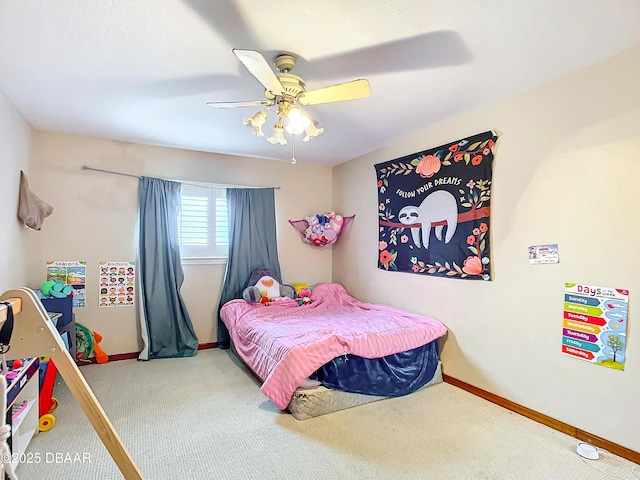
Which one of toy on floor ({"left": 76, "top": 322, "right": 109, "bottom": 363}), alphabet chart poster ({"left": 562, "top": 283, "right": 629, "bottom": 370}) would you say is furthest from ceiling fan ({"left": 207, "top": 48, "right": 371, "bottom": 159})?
toy on floor ({"left": 76, "top": 322, "right": 109, "bottom": 363})

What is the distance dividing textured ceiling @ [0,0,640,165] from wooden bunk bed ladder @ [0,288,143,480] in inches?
54.2

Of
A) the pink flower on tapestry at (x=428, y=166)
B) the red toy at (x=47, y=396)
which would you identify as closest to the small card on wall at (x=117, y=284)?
the red toy at (x=47, y=396)

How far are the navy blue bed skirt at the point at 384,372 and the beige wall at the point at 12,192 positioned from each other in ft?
8.15

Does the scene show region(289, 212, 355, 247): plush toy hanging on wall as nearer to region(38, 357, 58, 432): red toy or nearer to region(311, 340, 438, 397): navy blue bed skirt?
region(311, 340, 438, 397): navy blue bed skirt

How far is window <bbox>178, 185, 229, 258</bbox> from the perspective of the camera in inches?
158

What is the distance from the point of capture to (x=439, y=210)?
317cm

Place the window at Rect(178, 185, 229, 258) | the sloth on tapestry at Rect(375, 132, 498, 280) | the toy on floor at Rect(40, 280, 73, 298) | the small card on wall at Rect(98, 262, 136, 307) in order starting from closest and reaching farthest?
A: 1. the sloth on tapestry at Rect(375, 132, 498, 280)
2. the toy on floor at Rect(40, 280, 73, 298)
3. the small card on wall at Rect(98, 262, 136, 307)
4. the window at Rect(178, 185, 229, 258)

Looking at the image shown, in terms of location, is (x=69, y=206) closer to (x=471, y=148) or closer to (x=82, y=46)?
(x=82, y=46)

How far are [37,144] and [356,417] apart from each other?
12.5 ft

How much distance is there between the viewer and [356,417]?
2486 millimetres

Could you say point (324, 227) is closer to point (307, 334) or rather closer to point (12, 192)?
point (307, 334)

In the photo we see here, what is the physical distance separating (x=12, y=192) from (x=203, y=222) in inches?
68.5

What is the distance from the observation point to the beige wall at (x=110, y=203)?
3451 mm

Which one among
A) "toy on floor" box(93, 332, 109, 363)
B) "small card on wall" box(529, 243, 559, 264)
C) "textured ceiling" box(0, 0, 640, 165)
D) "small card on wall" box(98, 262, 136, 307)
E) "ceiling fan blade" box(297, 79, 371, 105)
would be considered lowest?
"toy on floor" box(93, 332, 109, 363)
